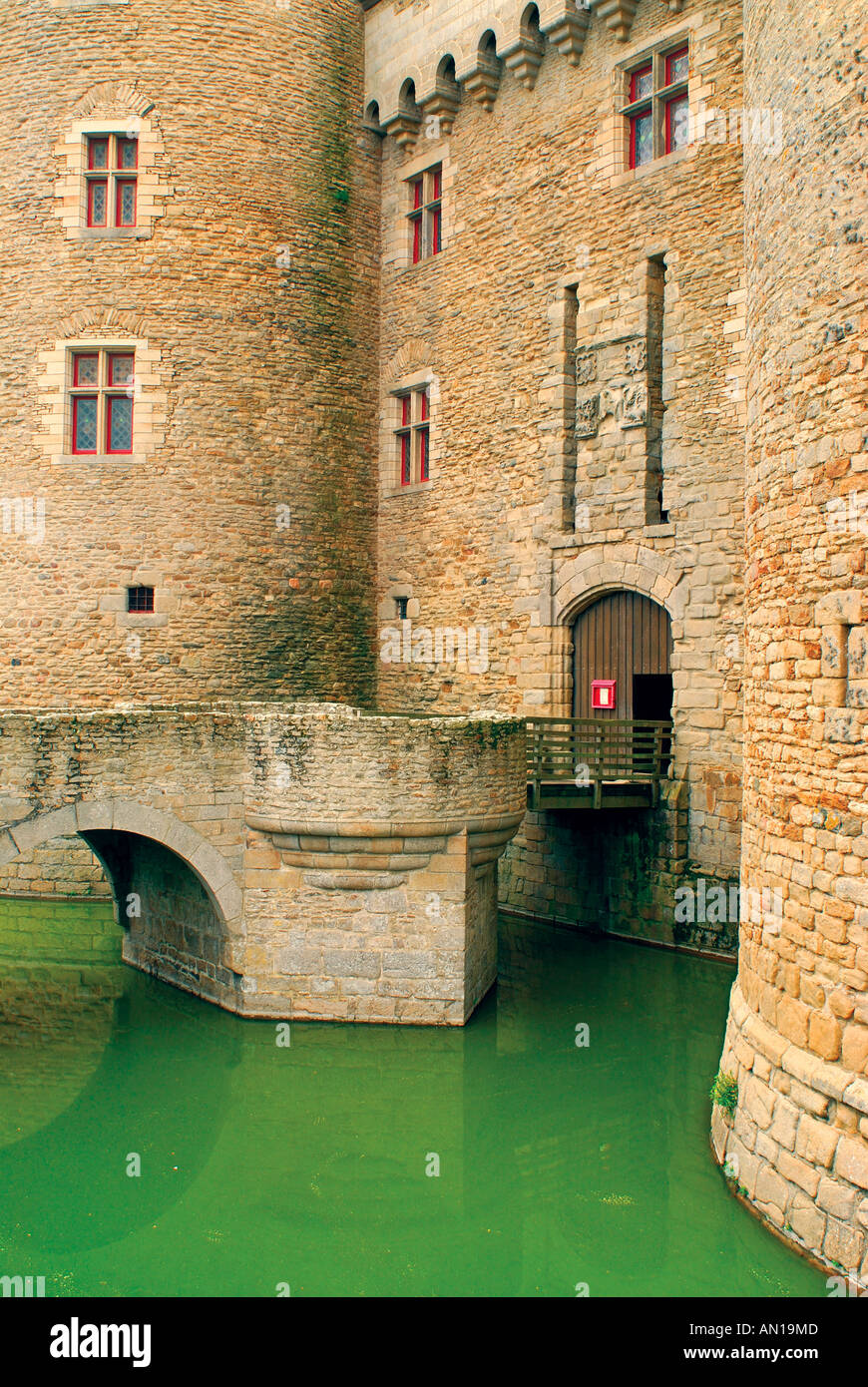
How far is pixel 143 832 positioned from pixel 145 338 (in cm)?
731

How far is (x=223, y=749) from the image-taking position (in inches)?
369

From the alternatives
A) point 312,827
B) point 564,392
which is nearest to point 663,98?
point 564,392

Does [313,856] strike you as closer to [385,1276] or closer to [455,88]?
[385,1276]

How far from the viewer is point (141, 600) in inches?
555

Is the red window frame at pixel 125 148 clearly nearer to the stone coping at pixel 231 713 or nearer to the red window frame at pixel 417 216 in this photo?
the red window frame at pixel 417 216

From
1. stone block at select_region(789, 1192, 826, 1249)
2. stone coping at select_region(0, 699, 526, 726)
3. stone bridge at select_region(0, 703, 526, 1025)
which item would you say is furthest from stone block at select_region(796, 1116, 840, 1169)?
stone coping at select_region(0, 699, 526, 726)

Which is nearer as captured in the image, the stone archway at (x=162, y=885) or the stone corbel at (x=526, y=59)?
the stone archway at (x=162, y=885)

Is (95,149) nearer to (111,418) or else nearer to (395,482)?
(111,418)

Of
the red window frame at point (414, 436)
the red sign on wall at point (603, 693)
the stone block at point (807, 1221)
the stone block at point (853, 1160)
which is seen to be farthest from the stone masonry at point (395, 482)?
the stone block at point (853, 1160)

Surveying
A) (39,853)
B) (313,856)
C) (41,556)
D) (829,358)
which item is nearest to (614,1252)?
(313,856)

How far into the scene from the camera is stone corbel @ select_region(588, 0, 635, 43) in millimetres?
11797

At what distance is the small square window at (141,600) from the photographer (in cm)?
1406

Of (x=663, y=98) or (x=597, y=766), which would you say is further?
(x=663, y=98)

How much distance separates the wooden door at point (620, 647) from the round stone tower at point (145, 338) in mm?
4112
